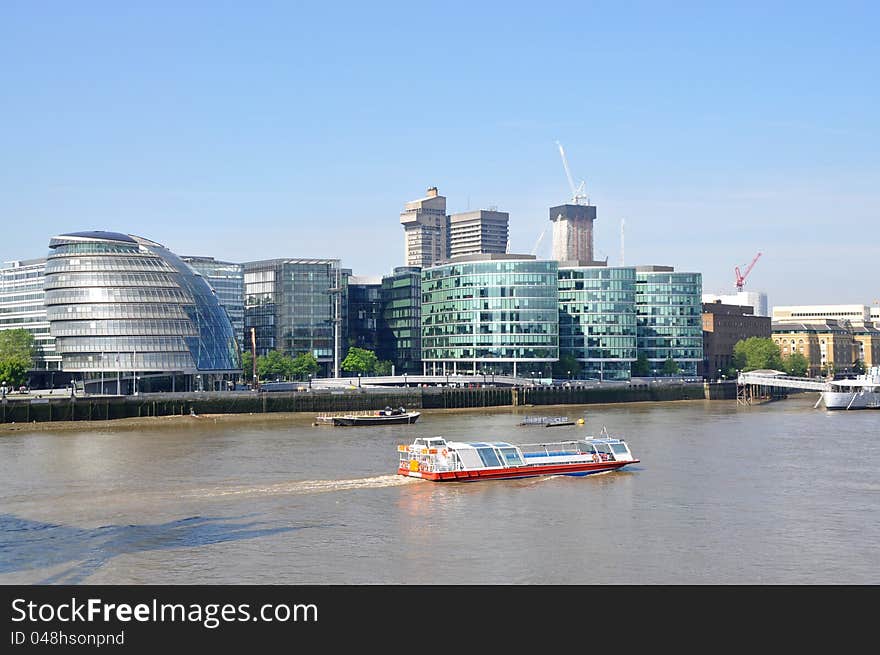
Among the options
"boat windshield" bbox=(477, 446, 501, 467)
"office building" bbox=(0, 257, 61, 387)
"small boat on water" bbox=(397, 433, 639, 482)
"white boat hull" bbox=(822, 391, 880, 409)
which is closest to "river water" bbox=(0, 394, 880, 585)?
"small boat on water" bbox=(397, 433, 639, 482)

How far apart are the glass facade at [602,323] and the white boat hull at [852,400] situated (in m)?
54.2

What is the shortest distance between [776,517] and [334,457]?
110ft

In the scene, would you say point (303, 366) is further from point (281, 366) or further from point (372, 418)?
point (372, 418)

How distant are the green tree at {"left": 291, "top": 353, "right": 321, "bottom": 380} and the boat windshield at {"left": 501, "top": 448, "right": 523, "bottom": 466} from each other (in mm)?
Result: 113580

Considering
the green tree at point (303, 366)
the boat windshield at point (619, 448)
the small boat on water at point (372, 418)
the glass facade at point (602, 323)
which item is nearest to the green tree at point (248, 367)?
the green tree at point (303, 366)

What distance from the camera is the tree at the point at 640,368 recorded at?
198 metres

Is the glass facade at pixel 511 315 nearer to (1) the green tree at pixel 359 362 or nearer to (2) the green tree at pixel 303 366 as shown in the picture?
(1) the green tree at pixel 359 362

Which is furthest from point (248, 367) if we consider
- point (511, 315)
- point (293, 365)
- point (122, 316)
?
point (122, 316)

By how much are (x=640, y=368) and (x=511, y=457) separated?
136 meters

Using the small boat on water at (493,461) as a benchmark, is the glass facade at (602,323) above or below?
above

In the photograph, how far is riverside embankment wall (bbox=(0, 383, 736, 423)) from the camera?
11238cm

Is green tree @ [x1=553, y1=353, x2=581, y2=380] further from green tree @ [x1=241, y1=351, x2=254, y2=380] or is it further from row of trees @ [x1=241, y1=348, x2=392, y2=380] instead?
green tree @ [x1=241, y1=351, x2=254, y2=380]

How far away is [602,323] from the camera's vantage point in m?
195
